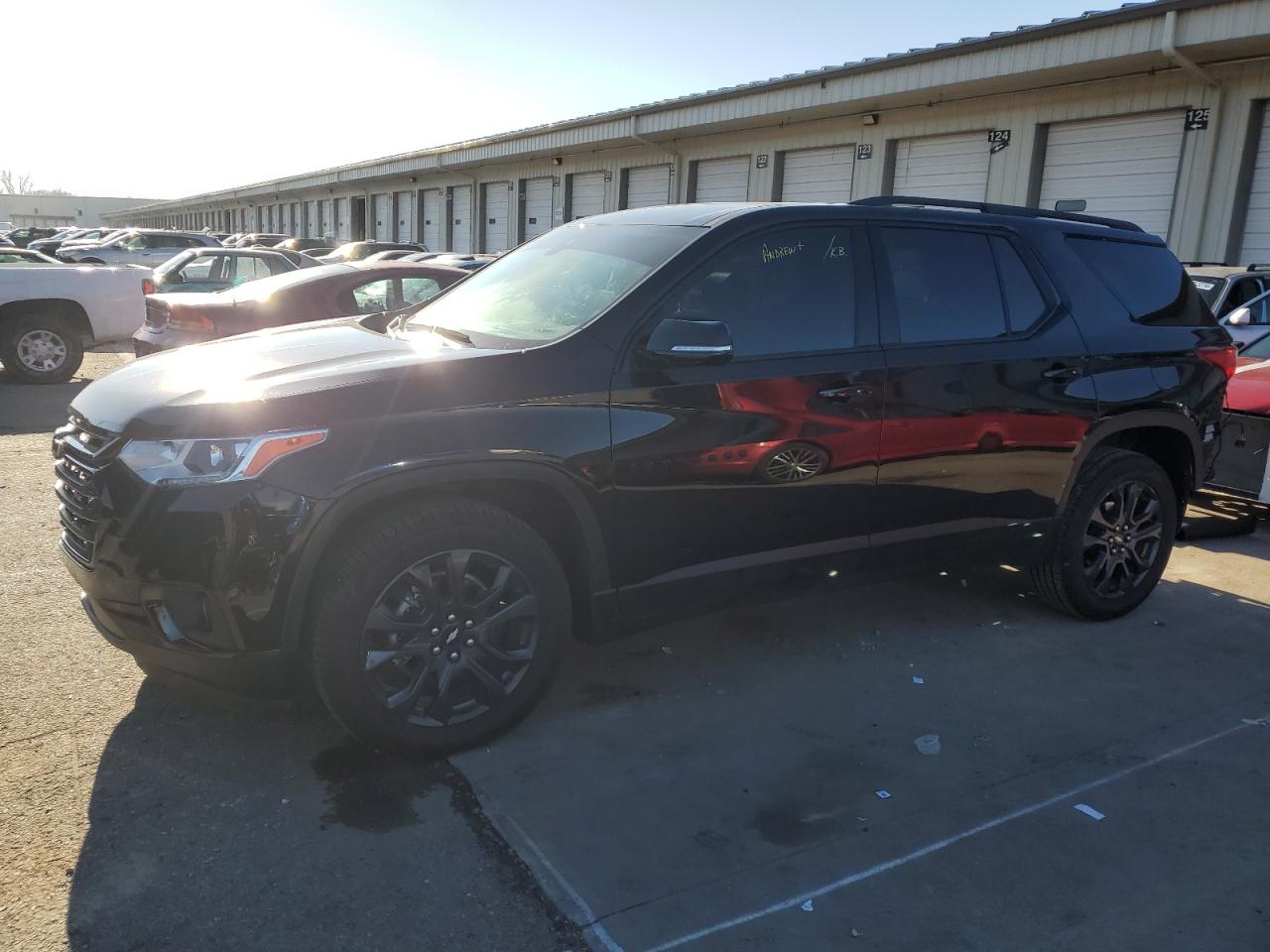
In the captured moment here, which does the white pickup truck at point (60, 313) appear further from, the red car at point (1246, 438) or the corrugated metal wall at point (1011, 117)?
the corrugated metal wall at point (1011, 117)

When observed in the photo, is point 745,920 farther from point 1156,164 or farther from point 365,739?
point 1156,164

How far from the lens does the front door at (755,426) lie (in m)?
3.44

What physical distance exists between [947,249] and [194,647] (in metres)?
3.31

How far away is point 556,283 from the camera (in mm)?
3971

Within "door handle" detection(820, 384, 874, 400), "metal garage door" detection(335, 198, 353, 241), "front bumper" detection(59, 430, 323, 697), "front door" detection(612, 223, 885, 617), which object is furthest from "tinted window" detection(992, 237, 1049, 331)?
"metal garage door" detection(335, 198, 353, 241)

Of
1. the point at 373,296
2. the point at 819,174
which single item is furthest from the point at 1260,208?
the point at 373,296

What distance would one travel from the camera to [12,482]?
262 inches

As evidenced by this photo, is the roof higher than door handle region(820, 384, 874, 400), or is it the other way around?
the roof

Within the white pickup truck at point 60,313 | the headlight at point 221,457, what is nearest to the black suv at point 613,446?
the headlight at point 221,457

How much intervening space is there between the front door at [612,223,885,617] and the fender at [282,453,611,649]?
0.61 ft

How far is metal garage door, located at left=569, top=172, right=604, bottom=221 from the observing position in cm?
2477

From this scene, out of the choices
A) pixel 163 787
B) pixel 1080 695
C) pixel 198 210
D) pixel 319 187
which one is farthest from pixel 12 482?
pixel 198 210

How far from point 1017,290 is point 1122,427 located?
86 cm

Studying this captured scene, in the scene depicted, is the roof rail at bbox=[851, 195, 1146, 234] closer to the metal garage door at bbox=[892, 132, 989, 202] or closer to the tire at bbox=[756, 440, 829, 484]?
the tire at bbox=[756, 440, 829, 484]
